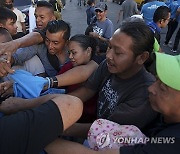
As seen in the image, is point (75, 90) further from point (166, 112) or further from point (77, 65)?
point (166, 112)

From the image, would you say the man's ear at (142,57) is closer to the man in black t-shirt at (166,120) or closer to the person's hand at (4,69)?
the man in black t-shirt at (166,120)

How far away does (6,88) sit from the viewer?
167 cm

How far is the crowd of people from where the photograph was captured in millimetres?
1130

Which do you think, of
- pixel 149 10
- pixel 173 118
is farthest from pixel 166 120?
pixel 149 10

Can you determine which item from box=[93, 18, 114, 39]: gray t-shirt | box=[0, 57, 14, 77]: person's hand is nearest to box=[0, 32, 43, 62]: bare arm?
box=[0, 57, 14, 77]: person's hand

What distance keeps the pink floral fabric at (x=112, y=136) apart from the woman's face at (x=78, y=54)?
0.85 metres

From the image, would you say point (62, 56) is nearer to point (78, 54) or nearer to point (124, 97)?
point (78, 54)

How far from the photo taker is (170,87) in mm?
1230

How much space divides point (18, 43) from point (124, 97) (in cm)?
98

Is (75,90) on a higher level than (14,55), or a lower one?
lower

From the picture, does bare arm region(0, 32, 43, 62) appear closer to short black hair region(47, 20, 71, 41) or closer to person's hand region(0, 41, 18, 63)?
person's hand region(0, 41, 18, 63)

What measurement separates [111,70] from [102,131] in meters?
0.53

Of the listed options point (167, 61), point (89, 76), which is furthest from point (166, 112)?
point (89, 76)

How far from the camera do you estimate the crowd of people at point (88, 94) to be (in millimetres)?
1130
